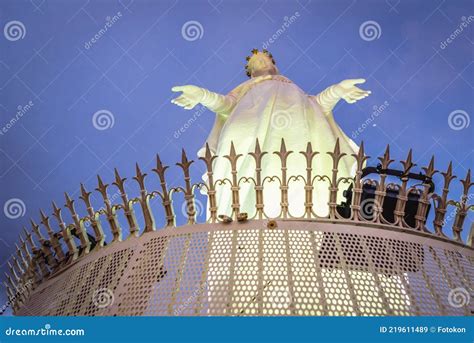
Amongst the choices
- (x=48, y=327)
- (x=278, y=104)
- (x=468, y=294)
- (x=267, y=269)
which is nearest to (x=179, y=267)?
(x=267, y=269)

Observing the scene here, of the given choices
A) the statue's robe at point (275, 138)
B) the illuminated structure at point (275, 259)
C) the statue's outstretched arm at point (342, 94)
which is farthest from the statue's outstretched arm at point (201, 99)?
the illuminated structure at point (275, 259)

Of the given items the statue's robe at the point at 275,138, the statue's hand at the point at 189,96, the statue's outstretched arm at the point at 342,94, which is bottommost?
the statue's hand at the point at 189,96

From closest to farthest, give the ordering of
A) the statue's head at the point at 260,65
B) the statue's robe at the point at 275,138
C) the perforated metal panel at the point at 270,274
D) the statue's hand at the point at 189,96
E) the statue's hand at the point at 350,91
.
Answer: the perforated metal panel at the point at 270,274
the statue's robe at the point at 275,138
the statue's hand at the point at 189,96
the statue's hand at the point at 350,91
the statue's head at the point at 260,65

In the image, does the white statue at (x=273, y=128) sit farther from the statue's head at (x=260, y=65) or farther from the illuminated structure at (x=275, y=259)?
the illuminated structure at (x=275, y=259)

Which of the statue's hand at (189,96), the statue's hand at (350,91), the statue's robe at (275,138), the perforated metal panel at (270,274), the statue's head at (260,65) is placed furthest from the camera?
the statue's head at (260,65)

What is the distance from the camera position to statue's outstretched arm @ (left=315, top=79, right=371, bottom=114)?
8.00 metres

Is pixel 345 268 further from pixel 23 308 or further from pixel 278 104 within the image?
pixel 278 104

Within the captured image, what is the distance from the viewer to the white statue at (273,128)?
6273mm

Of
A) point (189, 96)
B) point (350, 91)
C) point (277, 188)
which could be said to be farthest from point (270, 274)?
point (350, 91)

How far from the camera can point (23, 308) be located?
5230 mm

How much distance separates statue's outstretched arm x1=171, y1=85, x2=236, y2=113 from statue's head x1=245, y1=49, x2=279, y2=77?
144 cm

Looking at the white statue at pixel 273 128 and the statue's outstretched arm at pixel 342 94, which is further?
the statue's outstretched arm at pixel 342 94

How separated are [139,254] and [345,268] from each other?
5.34 ft

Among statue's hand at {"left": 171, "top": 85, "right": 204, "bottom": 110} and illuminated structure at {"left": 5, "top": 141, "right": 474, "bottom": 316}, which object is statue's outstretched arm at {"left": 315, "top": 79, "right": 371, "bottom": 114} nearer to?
statue's hand at {"left": 171, "top": 85, "right": 204, "bottom": 110}
